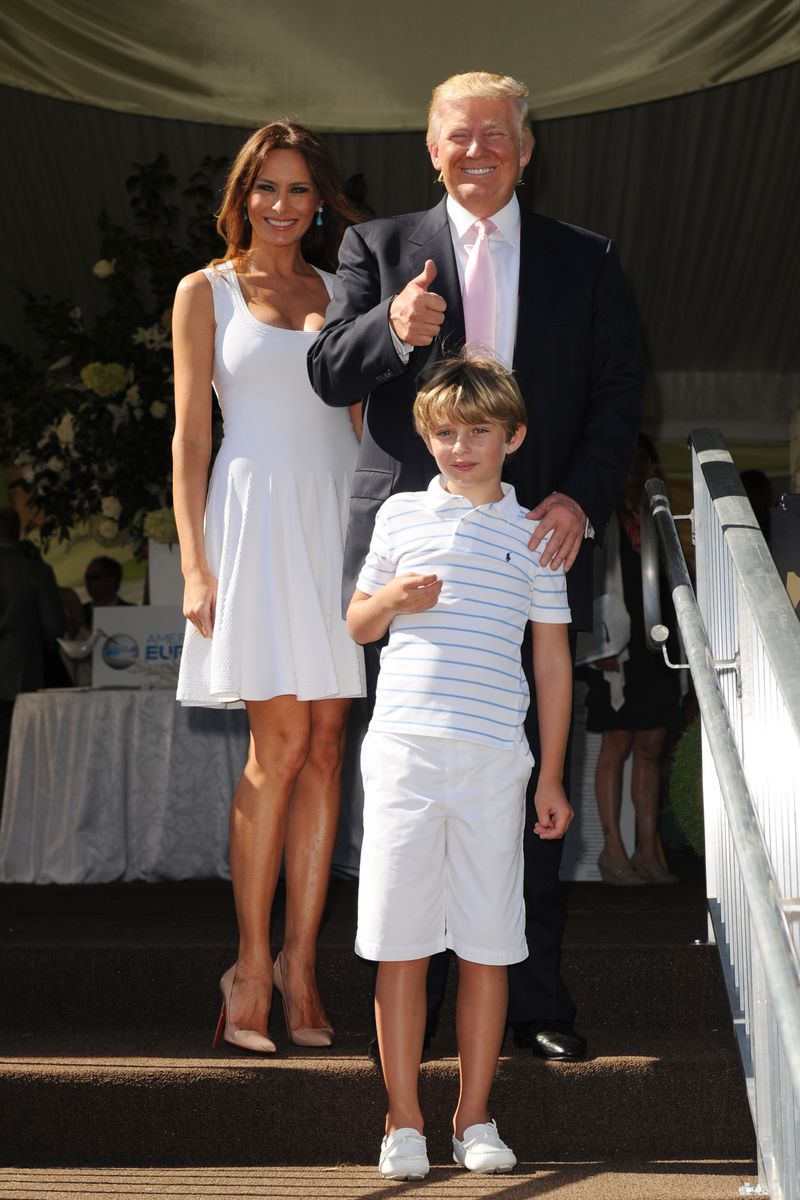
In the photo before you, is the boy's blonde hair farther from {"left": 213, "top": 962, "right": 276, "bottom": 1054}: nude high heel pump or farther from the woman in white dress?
{"left": 213, "top": 962, "right": 276, "bottom": 1054}: nude high heel pump

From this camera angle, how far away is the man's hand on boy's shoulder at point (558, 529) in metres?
2.41

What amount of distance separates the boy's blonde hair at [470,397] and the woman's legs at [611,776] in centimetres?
319

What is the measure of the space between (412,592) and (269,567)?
58cm

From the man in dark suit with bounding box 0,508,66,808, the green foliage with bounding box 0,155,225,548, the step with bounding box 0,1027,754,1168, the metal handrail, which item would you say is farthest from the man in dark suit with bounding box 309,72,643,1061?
the man in dark suit with bounding box 0,508,66,808

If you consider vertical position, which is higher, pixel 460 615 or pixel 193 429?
pixel 193 429

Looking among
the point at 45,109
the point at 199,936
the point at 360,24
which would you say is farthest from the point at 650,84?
the point at 45,109

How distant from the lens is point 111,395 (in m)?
5.20

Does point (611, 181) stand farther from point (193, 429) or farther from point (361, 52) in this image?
point (193, 429)

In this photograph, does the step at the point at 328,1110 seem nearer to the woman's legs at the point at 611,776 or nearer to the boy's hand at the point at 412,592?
the boy's hand at the point at 412,592

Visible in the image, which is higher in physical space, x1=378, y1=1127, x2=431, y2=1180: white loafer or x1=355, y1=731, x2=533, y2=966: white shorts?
x1=355, y1=731, x2=533, y2=966: white shorts

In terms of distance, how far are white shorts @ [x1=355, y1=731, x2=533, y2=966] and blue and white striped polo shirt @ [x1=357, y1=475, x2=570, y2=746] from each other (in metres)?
0.04

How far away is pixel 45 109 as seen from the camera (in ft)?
23.8

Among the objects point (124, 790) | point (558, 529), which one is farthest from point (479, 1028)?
point (124, 790)

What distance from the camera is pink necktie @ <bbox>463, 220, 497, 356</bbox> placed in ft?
8.51
